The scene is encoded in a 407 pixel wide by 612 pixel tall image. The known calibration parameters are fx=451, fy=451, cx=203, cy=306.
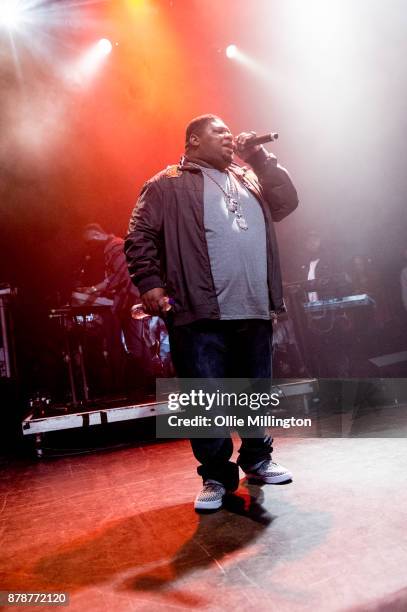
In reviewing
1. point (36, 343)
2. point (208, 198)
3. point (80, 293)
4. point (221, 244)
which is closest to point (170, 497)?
point (221, 244)

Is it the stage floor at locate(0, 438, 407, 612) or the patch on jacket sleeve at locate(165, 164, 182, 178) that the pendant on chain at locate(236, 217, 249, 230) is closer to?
the patch on jacket sleeve at locate(165, 164, 182, 178)

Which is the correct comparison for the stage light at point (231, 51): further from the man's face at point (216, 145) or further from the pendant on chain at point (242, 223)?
the pendant on chain at point (242, 223)

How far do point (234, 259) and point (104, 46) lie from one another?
5.29 m

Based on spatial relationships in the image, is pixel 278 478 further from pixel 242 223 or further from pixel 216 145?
pixel 216 145

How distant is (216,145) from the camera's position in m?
2.20

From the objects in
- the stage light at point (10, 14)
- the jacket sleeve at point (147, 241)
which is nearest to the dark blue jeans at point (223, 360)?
the jacket sleeve at point (147, 241)

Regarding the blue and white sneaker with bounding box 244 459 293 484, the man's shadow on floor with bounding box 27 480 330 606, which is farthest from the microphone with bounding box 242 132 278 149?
the man's shadow on floor with bounding box 27 480 330 606

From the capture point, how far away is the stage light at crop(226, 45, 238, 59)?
21.0 feet

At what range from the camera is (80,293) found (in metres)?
5.45

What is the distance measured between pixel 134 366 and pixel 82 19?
14.6 ft

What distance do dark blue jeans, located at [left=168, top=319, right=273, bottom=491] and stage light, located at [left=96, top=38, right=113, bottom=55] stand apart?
17.7 ft

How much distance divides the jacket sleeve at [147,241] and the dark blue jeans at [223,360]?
25 centimetres

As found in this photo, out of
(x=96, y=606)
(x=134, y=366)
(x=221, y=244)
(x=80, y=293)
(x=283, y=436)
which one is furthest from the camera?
(x=134, y=366)

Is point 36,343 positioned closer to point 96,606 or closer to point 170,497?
point 170,497
